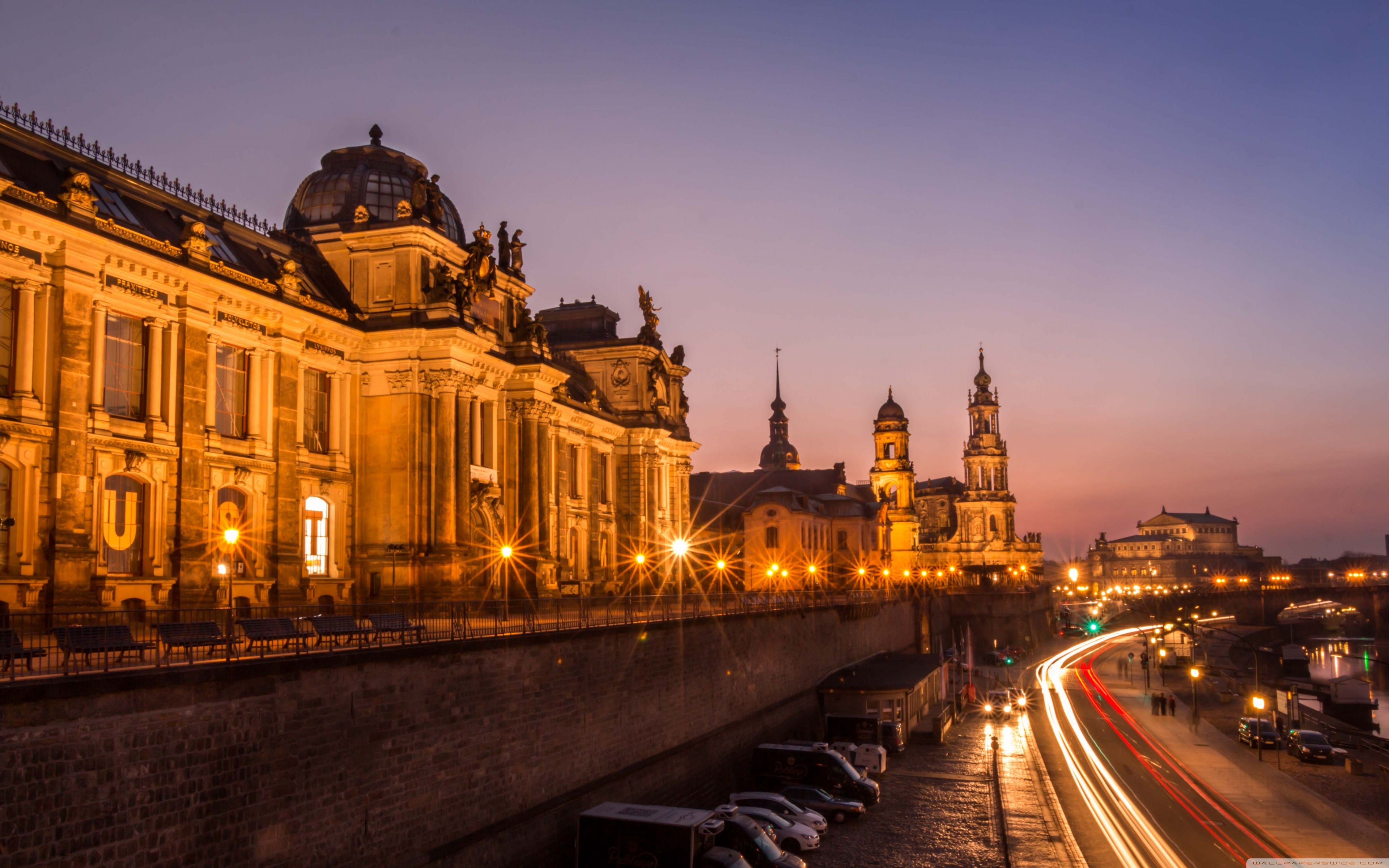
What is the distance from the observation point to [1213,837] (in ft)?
113

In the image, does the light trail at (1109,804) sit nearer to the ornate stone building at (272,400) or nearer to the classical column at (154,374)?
the ornate stone building at (272,400)

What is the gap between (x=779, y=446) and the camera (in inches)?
6422

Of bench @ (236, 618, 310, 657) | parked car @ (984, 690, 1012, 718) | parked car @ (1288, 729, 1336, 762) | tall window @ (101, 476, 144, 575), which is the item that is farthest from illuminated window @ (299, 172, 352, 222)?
parked car @ (1288, 729, 1336, 762)

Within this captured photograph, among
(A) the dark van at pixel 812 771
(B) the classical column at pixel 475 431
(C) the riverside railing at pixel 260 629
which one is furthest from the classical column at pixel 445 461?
(A) the dark van at pixel 812 771

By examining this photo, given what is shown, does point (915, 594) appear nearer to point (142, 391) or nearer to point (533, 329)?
point (533, 329)

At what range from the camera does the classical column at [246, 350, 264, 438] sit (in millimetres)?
34438

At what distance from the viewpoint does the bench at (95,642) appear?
16.7m

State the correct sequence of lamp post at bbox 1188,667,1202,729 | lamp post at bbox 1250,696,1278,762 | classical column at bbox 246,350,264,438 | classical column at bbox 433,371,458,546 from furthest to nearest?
lamp post at bbox 1188,667,1202,729 < lamp post at bbox 1250,696,1278,762 < classical column at bbox 433,371,458,546 < classical column at bbox 246,350,264,438

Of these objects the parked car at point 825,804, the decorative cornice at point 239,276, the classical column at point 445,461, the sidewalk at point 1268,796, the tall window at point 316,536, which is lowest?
the sidewalk at point 1268,796

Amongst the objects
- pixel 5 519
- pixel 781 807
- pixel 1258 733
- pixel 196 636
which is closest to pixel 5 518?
pixel 5 519

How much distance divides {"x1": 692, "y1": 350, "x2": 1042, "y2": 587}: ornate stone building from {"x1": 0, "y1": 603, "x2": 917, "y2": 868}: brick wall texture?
198 feet

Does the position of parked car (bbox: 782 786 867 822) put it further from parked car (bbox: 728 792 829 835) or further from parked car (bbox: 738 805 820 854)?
parked car (bbox: 738 805 820 854)

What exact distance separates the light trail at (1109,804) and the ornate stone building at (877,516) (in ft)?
115

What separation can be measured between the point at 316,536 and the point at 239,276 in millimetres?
9852
